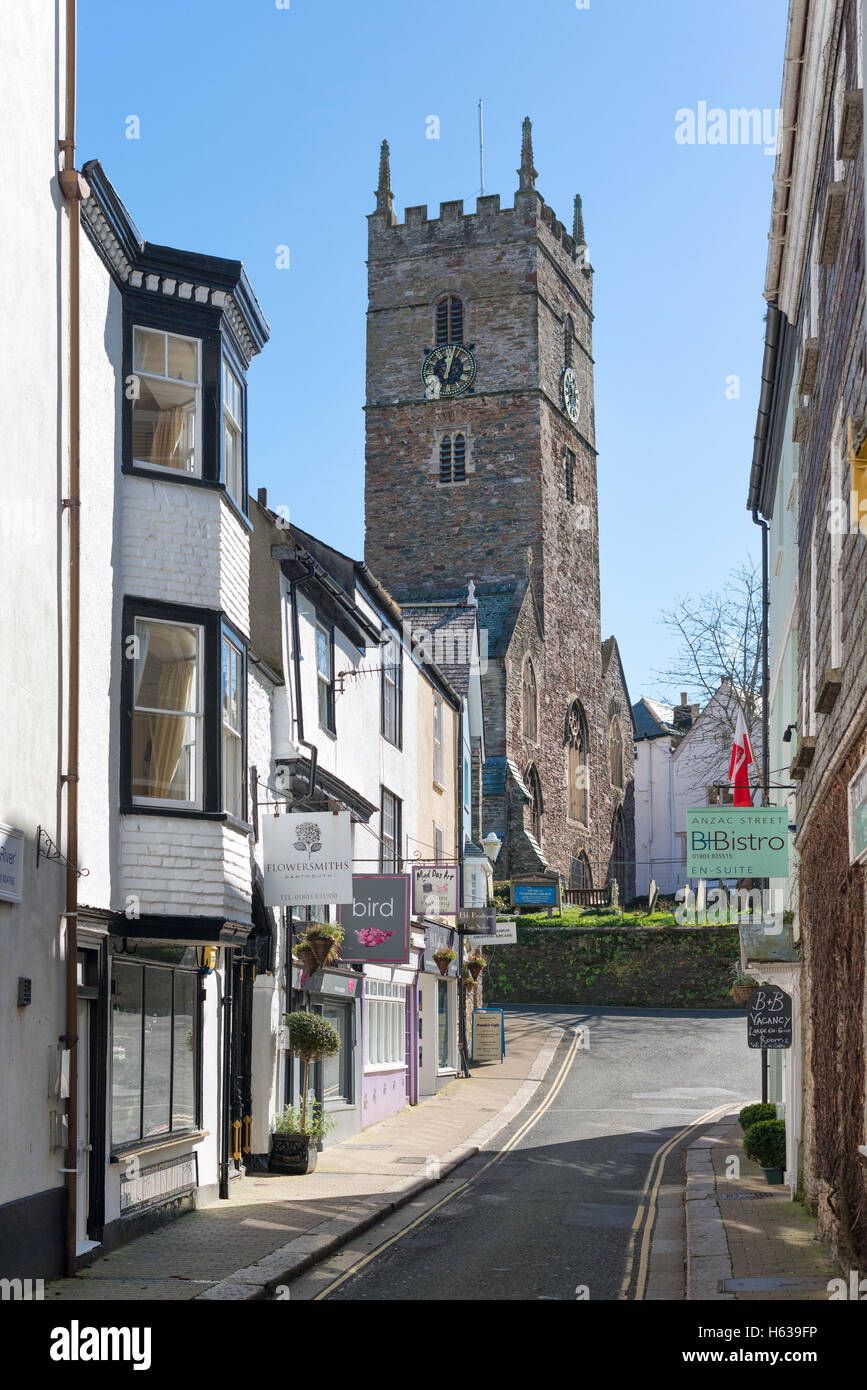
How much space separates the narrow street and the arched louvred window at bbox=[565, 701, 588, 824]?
2600cm

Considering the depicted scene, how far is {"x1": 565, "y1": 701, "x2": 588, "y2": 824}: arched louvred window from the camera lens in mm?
61531

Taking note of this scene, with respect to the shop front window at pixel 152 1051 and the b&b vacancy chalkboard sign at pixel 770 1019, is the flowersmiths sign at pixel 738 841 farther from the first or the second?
the shop front window at pixel 152 1051

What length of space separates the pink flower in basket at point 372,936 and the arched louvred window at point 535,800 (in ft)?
110

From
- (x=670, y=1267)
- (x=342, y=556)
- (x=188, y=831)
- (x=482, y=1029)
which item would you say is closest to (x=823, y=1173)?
(x=670, y=1267)

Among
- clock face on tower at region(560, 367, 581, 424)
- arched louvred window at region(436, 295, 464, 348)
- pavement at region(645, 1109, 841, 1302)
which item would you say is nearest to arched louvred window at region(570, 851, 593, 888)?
clock face on tower at region(560, 367, 581, 424)

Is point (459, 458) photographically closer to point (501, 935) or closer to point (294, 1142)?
point (501, 935)

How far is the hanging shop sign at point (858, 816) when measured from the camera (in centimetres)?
941

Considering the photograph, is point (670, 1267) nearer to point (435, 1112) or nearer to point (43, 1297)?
point (43, 1297)

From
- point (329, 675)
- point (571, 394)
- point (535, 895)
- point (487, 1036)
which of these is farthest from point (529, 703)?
point (329, 675)

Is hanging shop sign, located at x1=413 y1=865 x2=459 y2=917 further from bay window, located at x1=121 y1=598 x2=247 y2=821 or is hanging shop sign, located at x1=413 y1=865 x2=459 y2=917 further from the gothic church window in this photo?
the gothic church window

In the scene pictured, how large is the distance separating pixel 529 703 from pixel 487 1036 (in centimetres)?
2419

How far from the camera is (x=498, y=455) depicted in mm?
59281

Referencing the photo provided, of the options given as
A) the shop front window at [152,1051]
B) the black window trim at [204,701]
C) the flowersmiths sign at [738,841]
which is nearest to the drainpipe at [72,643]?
the shop front window at [152,1051]

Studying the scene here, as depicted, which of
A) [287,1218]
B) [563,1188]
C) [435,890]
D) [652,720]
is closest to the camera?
[287,1218]
